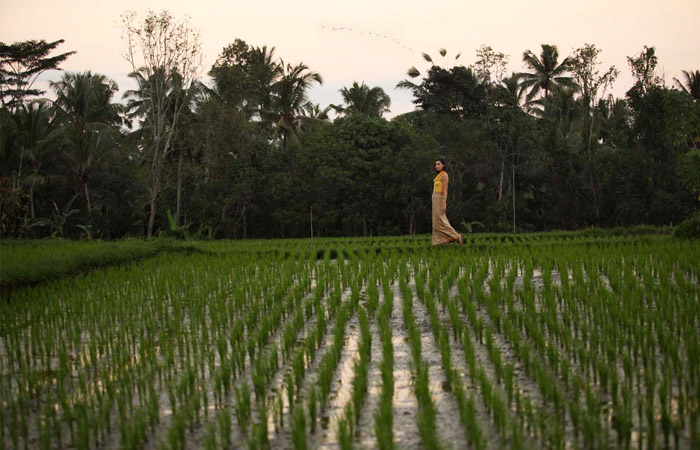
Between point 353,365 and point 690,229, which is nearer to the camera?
point 353,365

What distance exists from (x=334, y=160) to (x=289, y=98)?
4564 mm

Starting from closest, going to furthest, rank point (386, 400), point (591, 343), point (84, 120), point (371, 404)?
point (386, 400)
point (371, 404)
point (591, 343)
point (84, 120)

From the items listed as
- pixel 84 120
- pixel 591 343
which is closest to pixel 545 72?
pixel 84 120

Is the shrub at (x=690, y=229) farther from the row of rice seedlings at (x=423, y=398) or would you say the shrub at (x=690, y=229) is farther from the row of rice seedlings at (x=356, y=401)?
the row of rice seedlings at (x=356, y=401)

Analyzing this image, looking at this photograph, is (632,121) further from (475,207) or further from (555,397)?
(555,397)

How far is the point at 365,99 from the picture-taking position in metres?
28.4

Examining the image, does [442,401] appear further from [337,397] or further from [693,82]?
[693,82]

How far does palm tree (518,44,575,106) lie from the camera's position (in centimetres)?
2716

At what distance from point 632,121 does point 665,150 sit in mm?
2003

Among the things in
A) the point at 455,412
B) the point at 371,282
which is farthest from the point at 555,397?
the point at 371,282

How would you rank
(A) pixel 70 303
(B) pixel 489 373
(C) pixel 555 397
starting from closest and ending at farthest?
(C) pixel 555 397 < (B) pixel 489 373 < (A) pixel 70 303

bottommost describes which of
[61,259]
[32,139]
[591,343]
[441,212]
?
[591,343]

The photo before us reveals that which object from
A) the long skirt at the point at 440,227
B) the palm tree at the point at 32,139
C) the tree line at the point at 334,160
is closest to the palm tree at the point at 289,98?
the tree line at the point at 334,160

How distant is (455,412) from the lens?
10.5 ft
